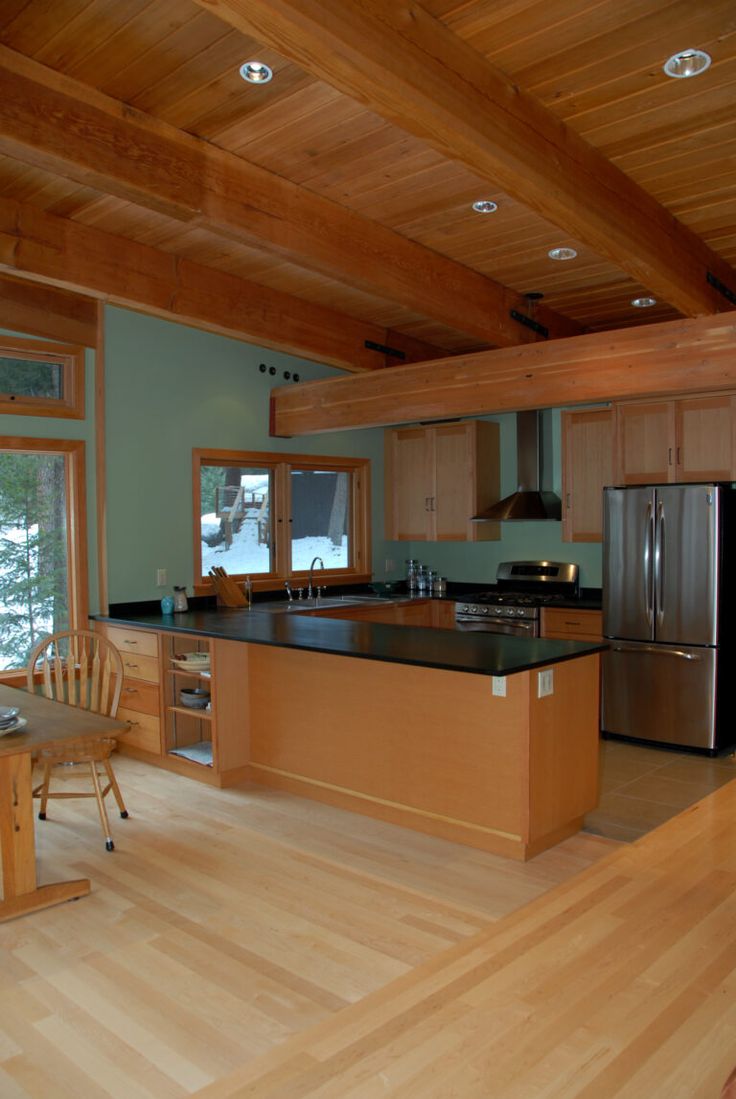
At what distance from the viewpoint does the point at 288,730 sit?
445 cm

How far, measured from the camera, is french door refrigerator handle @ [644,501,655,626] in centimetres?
520

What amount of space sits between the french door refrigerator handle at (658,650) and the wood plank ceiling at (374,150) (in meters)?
2.01

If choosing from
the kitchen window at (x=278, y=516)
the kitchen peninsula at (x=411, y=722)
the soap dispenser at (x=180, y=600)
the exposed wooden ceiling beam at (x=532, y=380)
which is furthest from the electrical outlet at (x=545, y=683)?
the kitchen window at (x=278, y=516)

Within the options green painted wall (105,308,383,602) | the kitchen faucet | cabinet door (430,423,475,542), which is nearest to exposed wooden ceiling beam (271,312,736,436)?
green painted wall (105,308,383,602)

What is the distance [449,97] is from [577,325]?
3574mm

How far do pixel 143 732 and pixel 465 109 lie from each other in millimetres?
3788

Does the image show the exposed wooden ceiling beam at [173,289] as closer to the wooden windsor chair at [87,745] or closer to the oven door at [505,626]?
the wooden windsor chair at [87,745]

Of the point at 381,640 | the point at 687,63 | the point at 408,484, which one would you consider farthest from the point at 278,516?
the point at 687,63

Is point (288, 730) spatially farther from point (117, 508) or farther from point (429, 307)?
point (429, 307)

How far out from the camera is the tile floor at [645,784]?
3.93 meters

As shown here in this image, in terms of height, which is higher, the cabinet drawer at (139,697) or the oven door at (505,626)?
the oven door at (505,626)

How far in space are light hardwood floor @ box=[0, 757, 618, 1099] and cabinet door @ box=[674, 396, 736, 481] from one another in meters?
2.54

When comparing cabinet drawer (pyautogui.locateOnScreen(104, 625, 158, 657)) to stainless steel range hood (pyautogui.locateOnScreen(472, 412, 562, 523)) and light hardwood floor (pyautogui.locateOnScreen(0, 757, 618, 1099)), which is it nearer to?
light hardwood floor (pyautogui.locateOnScreen(0, 757, 618, 1099))

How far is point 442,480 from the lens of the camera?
689 cm
